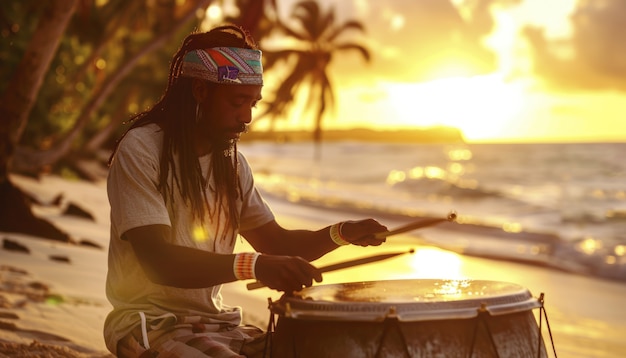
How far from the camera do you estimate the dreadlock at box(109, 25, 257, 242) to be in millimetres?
2947

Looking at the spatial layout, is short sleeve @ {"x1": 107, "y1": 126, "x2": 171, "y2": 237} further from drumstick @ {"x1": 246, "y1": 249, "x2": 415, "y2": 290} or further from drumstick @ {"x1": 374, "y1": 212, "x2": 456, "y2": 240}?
drumstick @ {"x1": 374, "y1": 212, "x2": 456, "y2": 240}

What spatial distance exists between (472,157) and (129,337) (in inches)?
2893

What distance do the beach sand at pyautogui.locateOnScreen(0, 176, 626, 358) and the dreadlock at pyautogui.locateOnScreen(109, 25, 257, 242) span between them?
76.5 inches

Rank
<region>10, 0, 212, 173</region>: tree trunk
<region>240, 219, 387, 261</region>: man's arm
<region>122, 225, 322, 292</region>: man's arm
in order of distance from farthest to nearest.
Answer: <region>10, 0, 212, 173</region>: tree trunk → <region>240, 219, 387, 261</region>: man's arm → <region>122, 225, 322, 292</region>: man's arm

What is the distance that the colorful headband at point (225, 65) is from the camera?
9.41 feet

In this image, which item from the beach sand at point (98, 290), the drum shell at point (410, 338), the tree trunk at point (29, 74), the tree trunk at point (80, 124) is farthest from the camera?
the tree trunk at point (80, 124)

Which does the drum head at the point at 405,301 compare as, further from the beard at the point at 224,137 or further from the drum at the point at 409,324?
the beard at the point at 224,137

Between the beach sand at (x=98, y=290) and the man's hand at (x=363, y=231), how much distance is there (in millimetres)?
2130

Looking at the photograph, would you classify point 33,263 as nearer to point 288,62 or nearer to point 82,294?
point 82,294

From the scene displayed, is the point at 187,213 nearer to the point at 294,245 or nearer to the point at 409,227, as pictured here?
the point at 294,245

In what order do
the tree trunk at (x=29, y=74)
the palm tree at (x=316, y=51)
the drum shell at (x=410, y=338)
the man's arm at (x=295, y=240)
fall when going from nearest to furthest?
the drum shell at (x=410, y=338) < the man's arm at (x=295, y=240) < the tree trunk at (x=29, y=74) < the palm tree at (x=316, y=51)

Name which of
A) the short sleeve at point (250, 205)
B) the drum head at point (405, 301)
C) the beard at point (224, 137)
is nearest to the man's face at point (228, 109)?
the beard at point (224, 137)

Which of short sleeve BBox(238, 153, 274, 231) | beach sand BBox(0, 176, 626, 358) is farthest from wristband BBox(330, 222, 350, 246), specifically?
beach sand BBox(0, 176, 626, 358)

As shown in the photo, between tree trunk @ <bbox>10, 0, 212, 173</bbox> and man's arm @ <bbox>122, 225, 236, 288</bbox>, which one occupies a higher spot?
tree trunk @ <bbox>10, 0, 212, 173</bbox>
